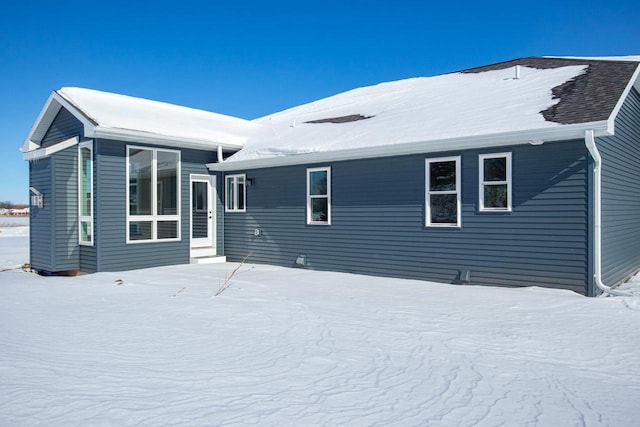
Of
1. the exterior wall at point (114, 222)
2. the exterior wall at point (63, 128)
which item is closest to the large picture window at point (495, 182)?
the exterior wall at point (114, 222)

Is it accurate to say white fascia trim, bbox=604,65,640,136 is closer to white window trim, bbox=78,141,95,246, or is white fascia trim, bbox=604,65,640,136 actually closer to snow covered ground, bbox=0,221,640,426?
snow covered ground, bbox=0,221,640,426

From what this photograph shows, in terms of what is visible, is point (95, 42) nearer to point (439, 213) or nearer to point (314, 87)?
point (314, 87)

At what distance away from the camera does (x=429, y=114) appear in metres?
10.2

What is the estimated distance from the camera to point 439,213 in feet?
29.4

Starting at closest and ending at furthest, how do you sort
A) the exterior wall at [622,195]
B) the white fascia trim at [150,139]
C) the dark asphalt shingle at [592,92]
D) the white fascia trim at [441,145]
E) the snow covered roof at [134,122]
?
the white fascia trim at [441,145], the dark asphalt shingle at [592,92], the exterior wall at [622,195], the white fascia trim at [150,139], the snow covered roof at [134,122]

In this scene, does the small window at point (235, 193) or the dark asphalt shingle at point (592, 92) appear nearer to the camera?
the dark asphalt shingle at point (592, 92)

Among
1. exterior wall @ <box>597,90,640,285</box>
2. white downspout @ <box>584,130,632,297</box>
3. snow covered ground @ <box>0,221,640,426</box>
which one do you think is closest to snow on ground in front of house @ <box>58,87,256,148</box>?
snow covered ground @ <box>0,221,640,426</box>

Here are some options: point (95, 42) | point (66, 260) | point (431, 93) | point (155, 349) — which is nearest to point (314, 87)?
point (95, 42)

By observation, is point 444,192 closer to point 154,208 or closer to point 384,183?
point 384,183

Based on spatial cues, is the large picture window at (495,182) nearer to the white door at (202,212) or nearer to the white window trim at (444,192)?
the white window trim at (444,192)

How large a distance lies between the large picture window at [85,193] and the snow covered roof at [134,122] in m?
0.81

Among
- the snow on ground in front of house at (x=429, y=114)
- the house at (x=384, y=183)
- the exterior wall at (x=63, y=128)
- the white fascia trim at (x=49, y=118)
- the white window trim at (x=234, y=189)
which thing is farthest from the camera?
the white window trim at (x=234, y=189)

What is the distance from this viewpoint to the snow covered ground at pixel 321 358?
313cm

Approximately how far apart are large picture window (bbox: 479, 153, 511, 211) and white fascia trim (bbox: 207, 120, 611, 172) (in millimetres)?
320
